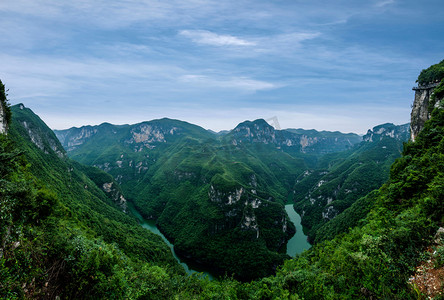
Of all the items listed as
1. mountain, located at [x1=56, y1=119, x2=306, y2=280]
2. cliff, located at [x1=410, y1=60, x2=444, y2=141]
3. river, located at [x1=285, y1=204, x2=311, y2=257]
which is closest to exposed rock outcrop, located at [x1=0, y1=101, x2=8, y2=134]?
mountain, located at [x1=56, y1=119, x2=306, y2=280]

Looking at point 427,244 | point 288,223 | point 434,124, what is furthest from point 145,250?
point 288,223

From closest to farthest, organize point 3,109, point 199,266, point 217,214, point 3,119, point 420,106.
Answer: point 3,119, point 3,109, point 420,106, point 199,266, point 217,214

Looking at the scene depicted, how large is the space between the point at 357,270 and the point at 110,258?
41.2 ft

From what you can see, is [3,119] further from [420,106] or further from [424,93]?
[420,106]

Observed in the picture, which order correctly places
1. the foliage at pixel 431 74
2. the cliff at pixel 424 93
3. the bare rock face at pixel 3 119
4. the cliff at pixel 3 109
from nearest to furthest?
1. the bare rock face at pixel 3 119
2. the cliff at pixel 3 109
3. the foliage at pixel 431 74
4. the cliff at pixel 424 93

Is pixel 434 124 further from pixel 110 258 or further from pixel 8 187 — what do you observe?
pixel 8 187

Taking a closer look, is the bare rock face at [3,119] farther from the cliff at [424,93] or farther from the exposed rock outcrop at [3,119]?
the cliff at [424,93]

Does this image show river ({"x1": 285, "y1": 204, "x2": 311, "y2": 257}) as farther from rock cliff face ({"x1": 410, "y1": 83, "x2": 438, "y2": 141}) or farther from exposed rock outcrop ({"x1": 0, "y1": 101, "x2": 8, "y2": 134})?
exposed rock outcrop ({"x1": 0, "y1": 101, "x2": 8, "y2": 134})

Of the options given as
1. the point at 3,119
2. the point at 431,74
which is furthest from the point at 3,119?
the point at 431,74

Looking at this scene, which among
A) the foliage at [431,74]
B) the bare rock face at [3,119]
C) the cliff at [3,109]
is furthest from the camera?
the foliage at [431,74]

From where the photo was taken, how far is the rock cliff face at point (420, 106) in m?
32.5

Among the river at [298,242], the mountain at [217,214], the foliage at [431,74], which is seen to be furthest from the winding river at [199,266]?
the foliage at [431,74]

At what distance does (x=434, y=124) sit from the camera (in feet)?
69.3

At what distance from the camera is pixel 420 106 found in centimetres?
3419
